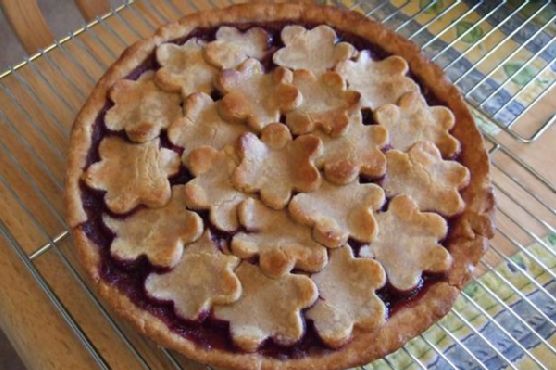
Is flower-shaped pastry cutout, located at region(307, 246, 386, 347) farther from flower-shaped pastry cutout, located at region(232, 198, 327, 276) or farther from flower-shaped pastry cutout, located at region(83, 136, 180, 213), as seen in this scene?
flower-shaped pastry cutout, located at region(83, 136, 180, 213)

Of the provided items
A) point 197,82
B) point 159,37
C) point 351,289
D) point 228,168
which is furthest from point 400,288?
point 159,37

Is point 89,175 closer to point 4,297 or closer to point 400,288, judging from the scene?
point 4,297

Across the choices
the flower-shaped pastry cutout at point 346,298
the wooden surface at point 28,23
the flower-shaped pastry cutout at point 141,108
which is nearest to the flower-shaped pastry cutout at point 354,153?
the flower-shaped pastry cutout at point 346,298

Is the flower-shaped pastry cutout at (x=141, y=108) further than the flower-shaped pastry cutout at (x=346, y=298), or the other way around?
the flower-shaped pastry cutout at (x=141, y=108)

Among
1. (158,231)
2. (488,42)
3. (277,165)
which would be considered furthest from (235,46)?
(488,42)

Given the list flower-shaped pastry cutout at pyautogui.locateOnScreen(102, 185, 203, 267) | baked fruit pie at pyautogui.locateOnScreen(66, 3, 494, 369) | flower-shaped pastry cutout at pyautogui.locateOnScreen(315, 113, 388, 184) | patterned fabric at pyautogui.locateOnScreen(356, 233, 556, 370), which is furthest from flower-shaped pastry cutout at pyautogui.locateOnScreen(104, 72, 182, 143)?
patterned fabric at pyautogui.locateOnScreen(356, 233, 556, 370)

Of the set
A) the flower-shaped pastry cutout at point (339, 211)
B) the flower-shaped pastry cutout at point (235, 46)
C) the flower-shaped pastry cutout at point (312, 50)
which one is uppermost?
the flower-shaped pastry cutout at point (235, 46)

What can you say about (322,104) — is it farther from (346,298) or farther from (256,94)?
(346,298)

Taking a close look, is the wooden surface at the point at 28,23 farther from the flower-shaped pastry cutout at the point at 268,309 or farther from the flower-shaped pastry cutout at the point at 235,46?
the flower-shaped pastry cutout at the point at 268,309
